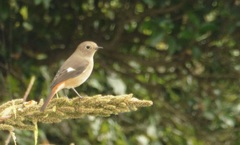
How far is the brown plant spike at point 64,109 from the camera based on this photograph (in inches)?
96.7

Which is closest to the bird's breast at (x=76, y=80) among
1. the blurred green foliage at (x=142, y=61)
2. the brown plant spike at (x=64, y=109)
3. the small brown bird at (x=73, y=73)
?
the small brown bird at (x=73, y=73)

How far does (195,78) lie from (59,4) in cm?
144

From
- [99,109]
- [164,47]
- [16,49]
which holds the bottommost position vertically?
[99,109]

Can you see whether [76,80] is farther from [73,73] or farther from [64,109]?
[64,109]

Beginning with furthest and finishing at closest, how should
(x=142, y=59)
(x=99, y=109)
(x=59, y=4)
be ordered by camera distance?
1. (x=142, y=59)
2. (x=59, y=4)
3. (x=99, y=109)

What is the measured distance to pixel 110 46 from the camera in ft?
19.0

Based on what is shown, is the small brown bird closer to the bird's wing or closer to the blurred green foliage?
the bird's wing

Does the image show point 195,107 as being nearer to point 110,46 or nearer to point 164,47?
point 164,47

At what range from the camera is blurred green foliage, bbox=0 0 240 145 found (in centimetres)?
528

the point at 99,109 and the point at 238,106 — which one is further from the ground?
the point at 238,106

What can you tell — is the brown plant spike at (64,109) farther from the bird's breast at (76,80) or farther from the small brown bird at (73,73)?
the bird's breast at (76,80)

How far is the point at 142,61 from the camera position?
5.96m

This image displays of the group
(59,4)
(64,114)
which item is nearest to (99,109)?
(64,114)

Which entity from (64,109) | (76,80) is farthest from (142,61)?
(64,109)
